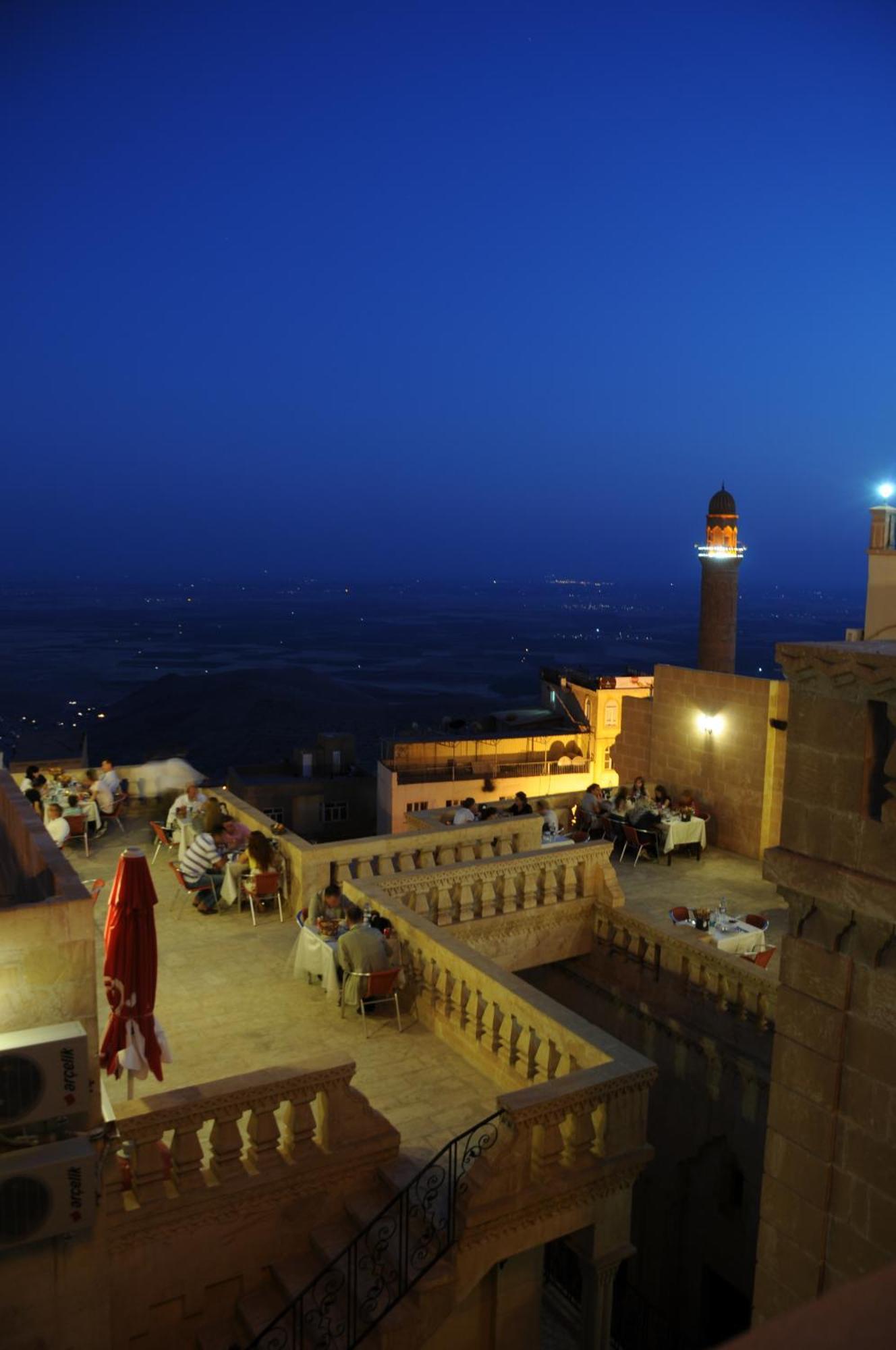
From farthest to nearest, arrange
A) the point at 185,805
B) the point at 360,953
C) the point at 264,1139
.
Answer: the point at 185,805, the point at 360,953, the point at 264,1139

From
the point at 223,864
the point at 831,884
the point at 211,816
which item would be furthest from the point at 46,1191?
the point at 211,816

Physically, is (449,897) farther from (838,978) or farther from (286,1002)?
(838,978)

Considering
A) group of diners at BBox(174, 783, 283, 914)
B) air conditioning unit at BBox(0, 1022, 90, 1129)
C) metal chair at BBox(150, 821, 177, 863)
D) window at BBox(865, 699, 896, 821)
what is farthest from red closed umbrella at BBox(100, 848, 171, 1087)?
metal chair at BBox(150, 821, 177, 863)

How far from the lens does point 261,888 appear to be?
11914 millimetres

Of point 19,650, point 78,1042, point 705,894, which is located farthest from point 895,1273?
point 19,650

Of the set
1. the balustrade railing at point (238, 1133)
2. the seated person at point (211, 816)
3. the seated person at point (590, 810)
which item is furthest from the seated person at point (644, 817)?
the balustrade railing at point (238, 1133)

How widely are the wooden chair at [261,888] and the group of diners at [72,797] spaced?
133 inches

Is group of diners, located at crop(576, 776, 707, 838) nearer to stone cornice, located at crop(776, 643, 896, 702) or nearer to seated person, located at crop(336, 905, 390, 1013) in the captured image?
seated person, located at crop(336, 905, 390, 1013)

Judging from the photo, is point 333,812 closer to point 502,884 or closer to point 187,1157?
point 502,884

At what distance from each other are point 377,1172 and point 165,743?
63.3m

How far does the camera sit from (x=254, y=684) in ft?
270

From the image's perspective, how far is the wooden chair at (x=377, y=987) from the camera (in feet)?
30.1

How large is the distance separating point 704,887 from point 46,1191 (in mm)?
11206

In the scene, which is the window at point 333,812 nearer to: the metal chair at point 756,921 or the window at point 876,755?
the metal chair at point 756,921
